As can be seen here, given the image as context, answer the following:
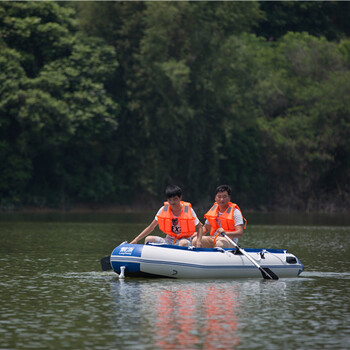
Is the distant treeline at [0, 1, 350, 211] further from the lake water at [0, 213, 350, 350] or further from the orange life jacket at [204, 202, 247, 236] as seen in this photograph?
the orange life jacket at [204, 202, 247, 236]

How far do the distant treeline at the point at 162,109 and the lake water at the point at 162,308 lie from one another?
30071 mm

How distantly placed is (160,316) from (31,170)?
4214 cm

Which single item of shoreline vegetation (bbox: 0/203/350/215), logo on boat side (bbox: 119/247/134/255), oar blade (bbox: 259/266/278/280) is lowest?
oar blade (bbox: 259/266/278/280)

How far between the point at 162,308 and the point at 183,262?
12.5 feet

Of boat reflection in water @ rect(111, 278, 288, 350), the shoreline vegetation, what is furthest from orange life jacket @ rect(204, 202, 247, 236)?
the shoreline vegetation

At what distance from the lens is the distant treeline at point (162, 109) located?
173ft

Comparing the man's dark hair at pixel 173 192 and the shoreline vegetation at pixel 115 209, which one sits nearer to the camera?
the man's dark hair at pixel 173 192

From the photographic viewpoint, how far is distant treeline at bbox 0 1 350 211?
52719mm

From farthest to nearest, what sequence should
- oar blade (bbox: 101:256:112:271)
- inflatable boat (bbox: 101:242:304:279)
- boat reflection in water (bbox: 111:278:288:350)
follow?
oar blade (bbox: 101:256:112:271) < inflatable boat (bbox: 101:242:304:279) < boat reflection in water (bbox: 111:278:288:350)

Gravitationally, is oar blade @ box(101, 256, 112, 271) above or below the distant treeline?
below

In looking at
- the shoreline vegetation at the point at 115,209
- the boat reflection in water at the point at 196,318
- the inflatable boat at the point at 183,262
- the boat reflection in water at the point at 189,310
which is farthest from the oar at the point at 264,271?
the shoreline vegetation at the point at 115,209

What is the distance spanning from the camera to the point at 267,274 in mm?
17859

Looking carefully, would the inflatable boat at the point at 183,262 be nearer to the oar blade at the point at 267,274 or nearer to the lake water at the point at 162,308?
the oar blade at the point at 267,274

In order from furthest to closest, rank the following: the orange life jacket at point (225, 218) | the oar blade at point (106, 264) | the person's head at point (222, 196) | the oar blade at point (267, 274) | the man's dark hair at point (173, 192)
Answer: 1. the orange life jacket at point (225, 218)
2. the person's head at point (222, 196)
3. the oar blade at point (106, 264)
4. the oar blade at point (267, 274)
5. the man's dark hair at point (173, 192)
